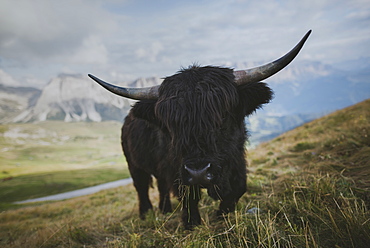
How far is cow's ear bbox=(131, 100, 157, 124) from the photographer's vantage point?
4.14 m

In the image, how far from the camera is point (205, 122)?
3.21 m

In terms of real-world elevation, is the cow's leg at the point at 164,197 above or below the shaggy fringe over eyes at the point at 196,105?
below

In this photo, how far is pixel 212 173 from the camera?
2.92m

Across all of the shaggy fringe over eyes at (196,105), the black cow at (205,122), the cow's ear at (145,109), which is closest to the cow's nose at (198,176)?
the black cow at (205,122)

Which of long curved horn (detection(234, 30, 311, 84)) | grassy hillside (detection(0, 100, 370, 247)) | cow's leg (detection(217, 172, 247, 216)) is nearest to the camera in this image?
grassy hillside (detection(0, 100, 370, 247))

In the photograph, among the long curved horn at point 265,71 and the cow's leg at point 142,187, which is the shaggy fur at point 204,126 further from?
the cow's leg at point 142,187

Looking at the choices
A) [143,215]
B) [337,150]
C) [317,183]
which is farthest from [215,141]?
[337,150]

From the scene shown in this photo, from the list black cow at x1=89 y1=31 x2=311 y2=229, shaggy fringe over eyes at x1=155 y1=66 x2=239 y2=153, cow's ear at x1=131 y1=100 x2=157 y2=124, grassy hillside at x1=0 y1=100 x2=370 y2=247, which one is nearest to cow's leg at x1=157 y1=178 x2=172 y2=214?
grassy hillside at x1=0 y1=100 x2=370 y2=247

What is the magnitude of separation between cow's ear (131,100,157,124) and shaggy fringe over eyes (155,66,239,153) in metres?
0.44

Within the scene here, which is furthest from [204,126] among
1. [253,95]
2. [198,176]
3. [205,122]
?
[253,95]

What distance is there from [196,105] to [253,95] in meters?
1.17

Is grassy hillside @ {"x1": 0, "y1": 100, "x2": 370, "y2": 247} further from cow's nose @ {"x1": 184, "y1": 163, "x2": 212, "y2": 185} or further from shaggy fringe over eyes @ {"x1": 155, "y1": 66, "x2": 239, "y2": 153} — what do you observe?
shaggy fringe over eyes @ {"x1": 155, "y1": 66, "x2": 239, "y2": 153}

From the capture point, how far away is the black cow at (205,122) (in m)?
3.06

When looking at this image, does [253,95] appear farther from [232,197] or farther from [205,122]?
[232,197]
